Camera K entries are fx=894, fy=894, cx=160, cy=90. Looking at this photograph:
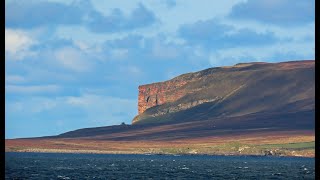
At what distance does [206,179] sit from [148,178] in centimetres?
652
